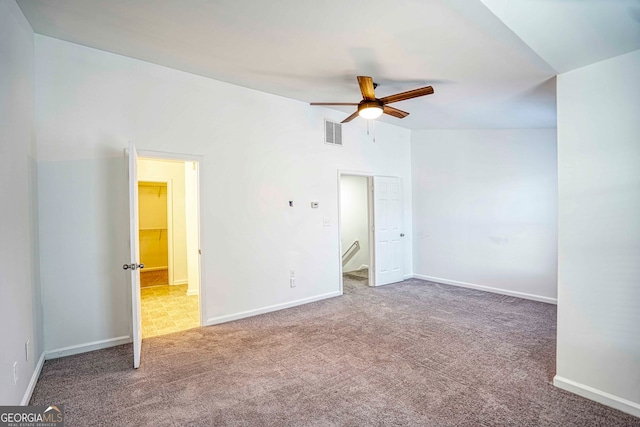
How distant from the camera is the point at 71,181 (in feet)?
10.6

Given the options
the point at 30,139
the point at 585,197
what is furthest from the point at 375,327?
the point at 30,139

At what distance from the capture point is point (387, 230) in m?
6.18

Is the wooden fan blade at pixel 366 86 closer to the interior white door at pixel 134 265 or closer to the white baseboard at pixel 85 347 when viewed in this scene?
the interior white door at pixel 134 265

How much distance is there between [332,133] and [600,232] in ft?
12.3

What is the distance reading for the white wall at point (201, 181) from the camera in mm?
3207

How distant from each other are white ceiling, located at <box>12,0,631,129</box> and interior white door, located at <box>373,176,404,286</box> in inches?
89.6

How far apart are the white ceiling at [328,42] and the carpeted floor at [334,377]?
8.82 ft

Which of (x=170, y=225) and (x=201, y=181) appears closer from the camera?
(x=201, y=181)

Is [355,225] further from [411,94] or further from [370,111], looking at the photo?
[411,94]

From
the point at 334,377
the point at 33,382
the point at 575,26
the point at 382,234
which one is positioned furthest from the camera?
the point at 382,234

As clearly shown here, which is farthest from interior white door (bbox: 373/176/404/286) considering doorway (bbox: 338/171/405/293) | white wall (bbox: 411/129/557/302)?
white wall (bbox: 411/129/557/302)

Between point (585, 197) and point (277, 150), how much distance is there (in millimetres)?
3550

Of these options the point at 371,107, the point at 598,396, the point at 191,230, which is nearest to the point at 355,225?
the point at 191,230

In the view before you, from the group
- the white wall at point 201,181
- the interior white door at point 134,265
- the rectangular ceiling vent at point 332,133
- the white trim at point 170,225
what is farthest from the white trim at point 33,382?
the rectangular ceiling vent at point 332,133
